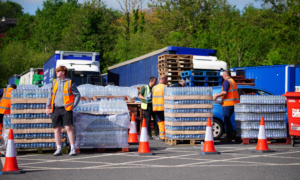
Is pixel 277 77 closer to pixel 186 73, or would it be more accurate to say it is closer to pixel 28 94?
pixel 186 73

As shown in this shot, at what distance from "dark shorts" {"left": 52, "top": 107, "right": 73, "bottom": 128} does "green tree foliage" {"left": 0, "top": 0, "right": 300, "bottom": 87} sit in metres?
19.5

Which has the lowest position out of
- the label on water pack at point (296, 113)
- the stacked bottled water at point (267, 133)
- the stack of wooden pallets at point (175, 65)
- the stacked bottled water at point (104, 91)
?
the stacked bottled water at point (267, 133)

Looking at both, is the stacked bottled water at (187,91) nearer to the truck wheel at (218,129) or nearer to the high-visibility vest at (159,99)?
the high-visibility vest at (159,99)

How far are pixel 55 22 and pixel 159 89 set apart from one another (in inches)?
2548

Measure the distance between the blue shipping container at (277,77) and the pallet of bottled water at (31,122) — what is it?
13.7 m

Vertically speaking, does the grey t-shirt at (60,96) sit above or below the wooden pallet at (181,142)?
above

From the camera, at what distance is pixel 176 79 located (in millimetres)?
16312

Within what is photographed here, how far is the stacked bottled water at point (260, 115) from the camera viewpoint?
409 inches

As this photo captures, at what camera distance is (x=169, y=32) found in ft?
130

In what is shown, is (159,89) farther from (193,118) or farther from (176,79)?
(176,79)

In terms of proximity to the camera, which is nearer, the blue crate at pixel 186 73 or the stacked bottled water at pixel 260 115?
the stacked bottled water at pixel 260 115

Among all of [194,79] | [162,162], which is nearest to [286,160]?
[162,162]

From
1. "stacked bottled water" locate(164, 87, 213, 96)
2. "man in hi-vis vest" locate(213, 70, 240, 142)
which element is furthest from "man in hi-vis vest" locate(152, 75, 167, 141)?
"man in hi-vis vest" locate(213, 70, 240, 142)

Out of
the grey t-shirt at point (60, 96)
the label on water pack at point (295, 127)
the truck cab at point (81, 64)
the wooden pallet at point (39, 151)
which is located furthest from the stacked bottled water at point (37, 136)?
the truck cab at point (81, 64)
